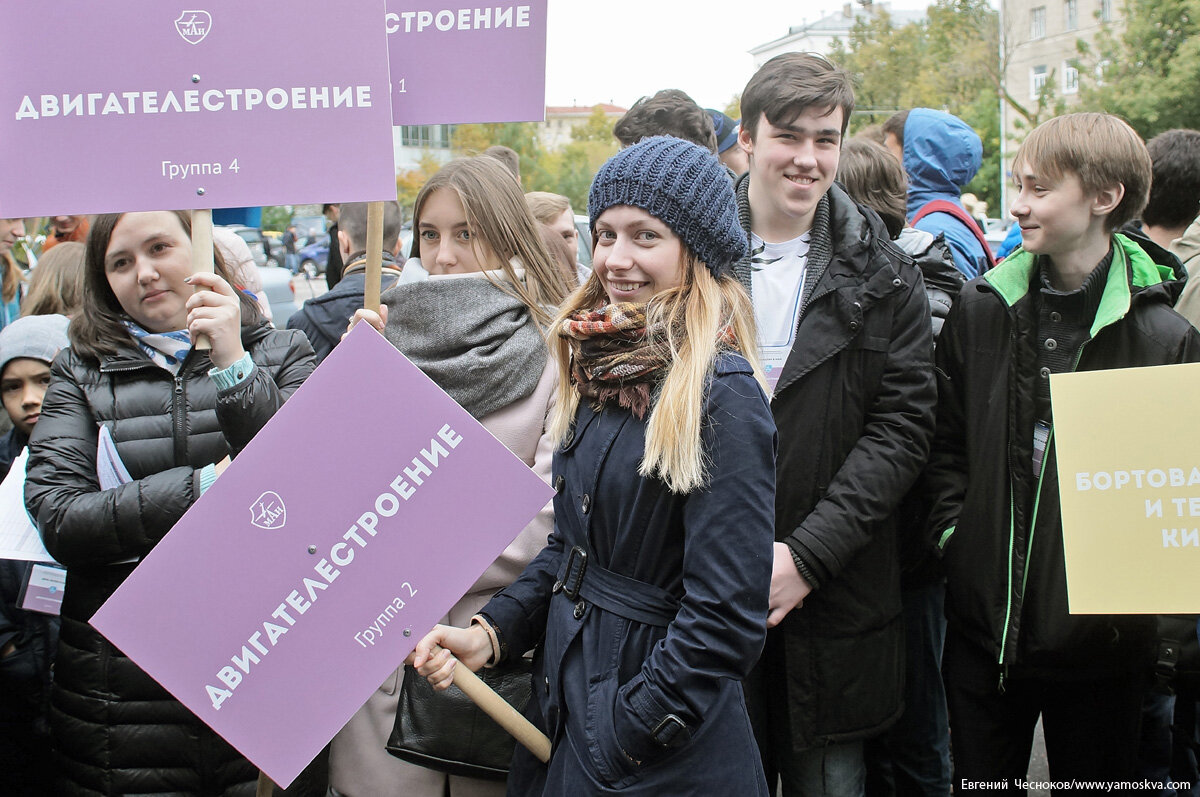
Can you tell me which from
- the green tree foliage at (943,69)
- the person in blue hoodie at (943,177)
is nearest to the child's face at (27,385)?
the person in blue hoodie at (943,177)

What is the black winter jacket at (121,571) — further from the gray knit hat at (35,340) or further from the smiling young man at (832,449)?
the smiling young man at (832,449)

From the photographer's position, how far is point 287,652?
210 cm

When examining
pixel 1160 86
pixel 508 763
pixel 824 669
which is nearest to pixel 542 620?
pixel 508 763

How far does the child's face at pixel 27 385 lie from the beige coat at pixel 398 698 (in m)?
1.70

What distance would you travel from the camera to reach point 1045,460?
2785 mm

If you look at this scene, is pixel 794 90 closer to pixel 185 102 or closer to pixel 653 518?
pixel 653 518

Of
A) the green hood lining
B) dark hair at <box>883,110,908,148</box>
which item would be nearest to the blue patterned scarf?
the green hood lining

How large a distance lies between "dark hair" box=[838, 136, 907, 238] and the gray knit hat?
2887 mm

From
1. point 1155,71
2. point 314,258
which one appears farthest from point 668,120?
point 314,258

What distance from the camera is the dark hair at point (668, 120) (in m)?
4.14

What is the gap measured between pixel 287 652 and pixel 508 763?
0.74 metres

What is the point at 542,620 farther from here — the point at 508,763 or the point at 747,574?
the point at 747,574

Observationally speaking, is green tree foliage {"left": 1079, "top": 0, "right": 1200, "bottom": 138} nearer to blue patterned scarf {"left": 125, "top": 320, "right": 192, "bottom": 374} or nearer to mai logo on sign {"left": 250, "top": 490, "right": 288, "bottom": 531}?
blue patterned scarf {"left": 125, "top": 320, "right": 192, "bottom": 374}

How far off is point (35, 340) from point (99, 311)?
3.92 ft
